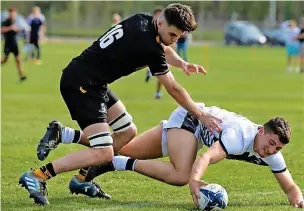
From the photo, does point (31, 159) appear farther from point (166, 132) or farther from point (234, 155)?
point (234, 155)

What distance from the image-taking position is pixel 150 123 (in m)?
15.8

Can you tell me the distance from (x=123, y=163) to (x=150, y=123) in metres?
7.37

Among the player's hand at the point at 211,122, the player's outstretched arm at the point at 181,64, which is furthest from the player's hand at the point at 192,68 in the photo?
the player's hand at the point at 211,122

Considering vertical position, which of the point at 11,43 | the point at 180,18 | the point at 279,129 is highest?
the point at 180,18

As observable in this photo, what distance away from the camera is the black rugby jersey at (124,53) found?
26.0 ft

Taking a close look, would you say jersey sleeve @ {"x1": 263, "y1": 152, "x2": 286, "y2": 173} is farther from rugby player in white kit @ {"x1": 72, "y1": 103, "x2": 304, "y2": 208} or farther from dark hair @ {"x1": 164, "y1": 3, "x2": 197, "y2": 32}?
dark hair @ {"x1": 164, "y1": 3, "x2": 197, "y2": 32}

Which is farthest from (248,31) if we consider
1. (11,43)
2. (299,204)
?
(299,204)

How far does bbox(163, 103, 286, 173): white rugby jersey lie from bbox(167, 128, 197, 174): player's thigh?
93 mm

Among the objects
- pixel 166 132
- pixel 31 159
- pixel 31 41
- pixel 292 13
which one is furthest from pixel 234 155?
pixel 292 13

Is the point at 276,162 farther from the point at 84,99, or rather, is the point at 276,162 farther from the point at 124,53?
the point at 84,99

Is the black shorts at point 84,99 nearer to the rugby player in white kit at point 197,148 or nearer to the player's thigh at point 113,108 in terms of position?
the player's thigh at point 113,108

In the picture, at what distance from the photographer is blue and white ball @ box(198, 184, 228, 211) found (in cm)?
777

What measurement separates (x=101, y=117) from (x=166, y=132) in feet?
3.27

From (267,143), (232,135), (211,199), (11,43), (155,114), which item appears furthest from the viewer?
(11,43)
